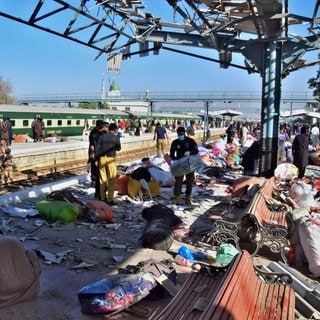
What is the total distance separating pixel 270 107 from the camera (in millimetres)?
10594

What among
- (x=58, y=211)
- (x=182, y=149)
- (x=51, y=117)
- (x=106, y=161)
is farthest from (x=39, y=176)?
(x=51, y=117)

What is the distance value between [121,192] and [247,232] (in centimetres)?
446

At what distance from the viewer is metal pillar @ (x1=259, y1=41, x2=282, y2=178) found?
10.4m

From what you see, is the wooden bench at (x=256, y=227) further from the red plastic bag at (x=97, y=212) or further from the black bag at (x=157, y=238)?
the red plastic bag at (x=97, y=212)

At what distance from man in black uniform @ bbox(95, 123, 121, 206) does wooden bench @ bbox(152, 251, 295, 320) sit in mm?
5196

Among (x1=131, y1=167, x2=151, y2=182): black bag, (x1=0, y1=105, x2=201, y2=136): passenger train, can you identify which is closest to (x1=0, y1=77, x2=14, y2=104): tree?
(x1=0, y1=105, x2=201, y2=136): passenger train

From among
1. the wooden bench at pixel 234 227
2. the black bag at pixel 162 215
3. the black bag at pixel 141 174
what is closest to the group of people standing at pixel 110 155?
the black bag at pixel 141 174

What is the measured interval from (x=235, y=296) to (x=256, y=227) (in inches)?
125

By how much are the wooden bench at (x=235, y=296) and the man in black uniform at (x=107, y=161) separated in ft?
17.0

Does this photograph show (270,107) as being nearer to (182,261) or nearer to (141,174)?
(141,174)

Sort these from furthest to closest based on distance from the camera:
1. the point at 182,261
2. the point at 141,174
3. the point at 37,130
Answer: the point at 37,130, the point at 141,174, the point at 182,261

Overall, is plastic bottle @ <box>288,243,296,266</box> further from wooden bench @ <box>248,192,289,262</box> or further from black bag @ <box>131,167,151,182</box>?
black bag @ <box>131,167,151,182</box>

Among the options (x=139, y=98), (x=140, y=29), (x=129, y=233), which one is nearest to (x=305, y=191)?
(x=129, y=233)

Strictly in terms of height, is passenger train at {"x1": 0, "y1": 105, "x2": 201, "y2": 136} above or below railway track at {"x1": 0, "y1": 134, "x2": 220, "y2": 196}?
above
